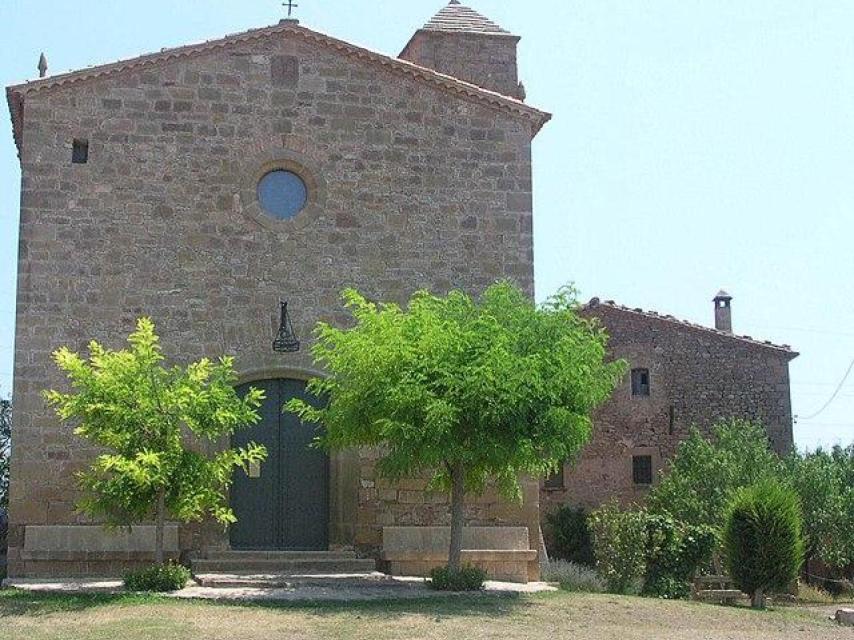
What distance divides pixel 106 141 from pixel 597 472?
1644 centimetres

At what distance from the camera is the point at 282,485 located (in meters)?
18.4

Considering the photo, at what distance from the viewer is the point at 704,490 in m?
27.2

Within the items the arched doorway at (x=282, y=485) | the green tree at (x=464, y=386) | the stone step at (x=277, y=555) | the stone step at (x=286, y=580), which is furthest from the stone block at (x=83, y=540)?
the green tree at (x=464, y=386)

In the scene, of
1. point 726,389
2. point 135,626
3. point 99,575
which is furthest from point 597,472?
point 135,626

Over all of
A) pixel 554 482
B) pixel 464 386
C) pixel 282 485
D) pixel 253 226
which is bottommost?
pixel 282 485

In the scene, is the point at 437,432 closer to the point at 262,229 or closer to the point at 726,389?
the point at 262,229

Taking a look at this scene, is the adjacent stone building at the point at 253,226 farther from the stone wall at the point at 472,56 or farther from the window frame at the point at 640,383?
the window frame at the point at 640,383

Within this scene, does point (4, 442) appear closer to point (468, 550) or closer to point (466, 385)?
point (468, 550)

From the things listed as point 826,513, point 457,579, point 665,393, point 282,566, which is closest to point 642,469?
point 665,393

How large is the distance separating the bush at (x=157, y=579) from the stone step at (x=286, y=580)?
1.87ft

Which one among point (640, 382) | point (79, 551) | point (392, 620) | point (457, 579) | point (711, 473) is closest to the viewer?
point (392, 620)

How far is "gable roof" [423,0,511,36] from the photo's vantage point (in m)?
24.8

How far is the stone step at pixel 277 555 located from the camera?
57.7 feet

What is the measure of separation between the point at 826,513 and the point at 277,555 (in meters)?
13.7
